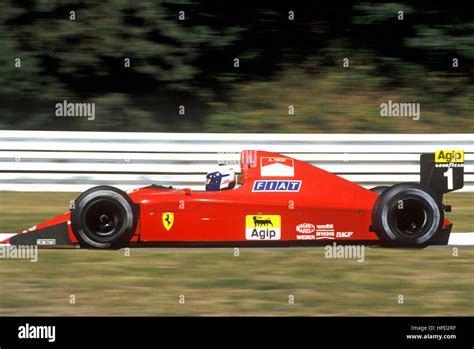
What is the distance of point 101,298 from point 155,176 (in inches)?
177

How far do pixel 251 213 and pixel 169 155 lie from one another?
3.47m

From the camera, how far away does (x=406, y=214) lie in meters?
7.06

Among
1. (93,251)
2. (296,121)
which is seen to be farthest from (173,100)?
(93,251)

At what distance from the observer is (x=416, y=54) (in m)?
13.6

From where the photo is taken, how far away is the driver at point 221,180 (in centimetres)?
691

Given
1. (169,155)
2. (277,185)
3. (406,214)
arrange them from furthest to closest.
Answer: (169,155) → (406,214) → (277,185)

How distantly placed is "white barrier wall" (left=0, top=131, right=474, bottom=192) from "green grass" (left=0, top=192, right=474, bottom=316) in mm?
3029

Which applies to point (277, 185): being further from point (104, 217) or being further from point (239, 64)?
point (239, 64)

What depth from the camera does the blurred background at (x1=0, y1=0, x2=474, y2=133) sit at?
1243 cm

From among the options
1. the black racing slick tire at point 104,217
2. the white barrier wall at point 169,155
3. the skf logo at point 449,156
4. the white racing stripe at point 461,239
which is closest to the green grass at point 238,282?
the black racing slick tire at point 104,217

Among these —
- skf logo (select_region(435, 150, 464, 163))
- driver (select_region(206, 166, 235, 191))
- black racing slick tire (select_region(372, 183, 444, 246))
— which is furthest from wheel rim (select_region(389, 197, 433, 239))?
driver (select_region(206, 166, 235, 191))

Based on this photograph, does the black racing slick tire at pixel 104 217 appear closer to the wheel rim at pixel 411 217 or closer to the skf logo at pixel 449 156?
the wheel rim at pixel 411 217

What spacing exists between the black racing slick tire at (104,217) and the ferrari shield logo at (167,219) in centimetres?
22

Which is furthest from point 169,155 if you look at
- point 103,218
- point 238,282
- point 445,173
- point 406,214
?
point 238,282
